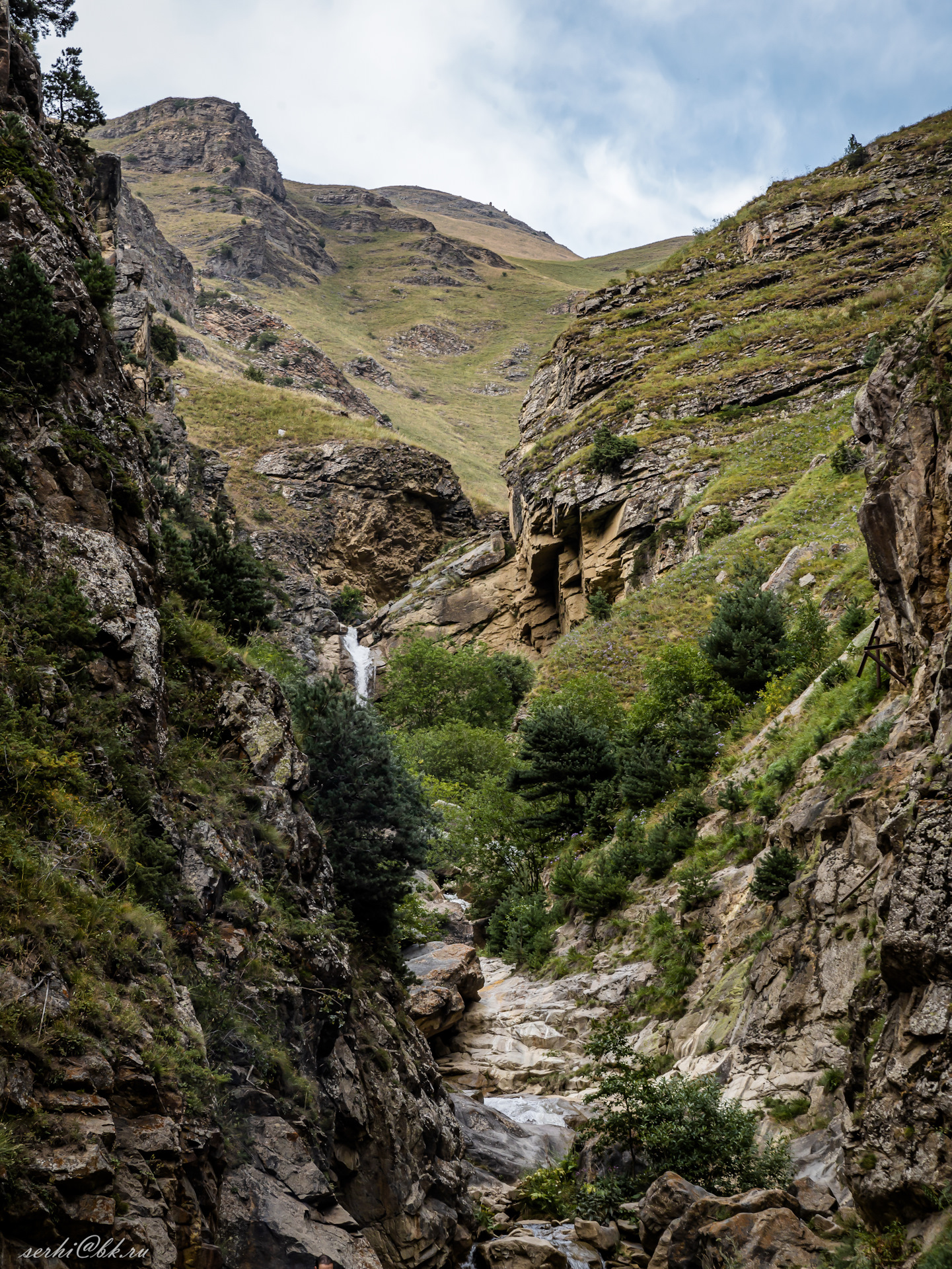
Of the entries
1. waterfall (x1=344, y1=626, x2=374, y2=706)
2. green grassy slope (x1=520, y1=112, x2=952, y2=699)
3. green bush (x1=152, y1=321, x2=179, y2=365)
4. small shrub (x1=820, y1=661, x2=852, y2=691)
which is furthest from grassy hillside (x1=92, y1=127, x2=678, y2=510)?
small shrub (x1=820, y1=661, x2=852, y2=691)

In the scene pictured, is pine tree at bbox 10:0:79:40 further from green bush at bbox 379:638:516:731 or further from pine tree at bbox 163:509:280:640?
green bush at bbox 379:638:516:731

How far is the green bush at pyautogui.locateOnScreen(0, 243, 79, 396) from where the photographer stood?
962 cm

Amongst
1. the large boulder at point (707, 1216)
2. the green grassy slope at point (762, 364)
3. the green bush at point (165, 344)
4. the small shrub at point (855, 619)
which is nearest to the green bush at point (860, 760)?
the large boulder at point (707, 1216)

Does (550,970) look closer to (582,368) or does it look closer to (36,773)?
(36,773)

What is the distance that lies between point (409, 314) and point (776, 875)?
14867cm

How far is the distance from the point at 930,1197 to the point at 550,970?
12.9 meters

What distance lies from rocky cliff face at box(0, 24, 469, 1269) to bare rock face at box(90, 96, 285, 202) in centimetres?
16978

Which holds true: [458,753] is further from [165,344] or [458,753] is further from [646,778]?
[165,344]

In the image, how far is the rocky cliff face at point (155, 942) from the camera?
4750 millimetres

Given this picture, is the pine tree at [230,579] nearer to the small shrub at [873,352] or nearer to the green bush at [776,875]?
the green bush at [776,875]

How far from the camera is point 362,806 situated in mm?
12047

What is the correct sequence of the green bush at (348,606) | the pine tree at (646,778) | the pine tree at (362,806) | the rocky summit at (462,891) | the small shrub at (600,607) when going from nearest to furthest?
the rocky summit at (462,891)
the pine tree at (362,806)
the pine tree at (646,778)
the small shrub at (600,607)
the green bush at (348,606)

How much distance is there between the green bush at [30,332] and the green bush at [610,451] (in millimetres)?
29767

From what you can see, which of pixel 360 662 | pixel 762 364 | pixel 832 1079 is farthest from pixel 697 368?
pixel 832 1079
